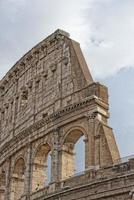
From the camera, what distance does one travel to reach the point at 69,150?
2486 cm

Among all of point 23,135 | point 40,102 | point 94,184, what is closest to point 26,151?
point 23,135

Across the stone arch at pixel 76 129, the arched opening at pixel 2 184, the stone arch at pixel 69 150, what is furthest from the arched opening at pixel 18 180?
the stone arch at pixel 76 129

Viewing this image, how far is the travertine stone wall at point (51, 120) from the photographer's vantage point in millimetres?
23562

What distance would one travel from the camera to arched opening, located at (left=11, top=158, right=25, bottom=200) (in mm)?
27969

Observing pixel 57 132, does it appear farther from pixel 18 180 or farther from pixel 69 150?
pixel 18 180

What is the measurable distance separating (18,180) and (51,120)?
469cm

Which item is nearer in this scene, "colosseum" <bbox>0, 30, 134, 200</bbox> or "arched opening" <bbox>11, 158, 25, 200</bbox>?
"colosseum" <bbox>0, 30, 134, 200</bbox>

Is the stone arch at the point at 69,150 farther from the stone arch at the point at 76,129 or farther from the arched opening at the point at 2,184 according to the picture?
the arched opening at the point at 2,184

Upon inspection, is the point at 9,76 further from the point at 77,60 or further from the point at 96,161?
the point at 96,161

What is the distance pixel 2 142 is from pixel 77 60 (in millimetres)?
8212

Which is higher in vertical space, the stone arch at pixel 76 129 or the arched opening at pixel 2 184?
the stone arch at pixel 76 129

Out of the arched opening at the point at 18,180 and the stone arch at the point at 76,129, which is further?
the arched opening at the point at 18,180

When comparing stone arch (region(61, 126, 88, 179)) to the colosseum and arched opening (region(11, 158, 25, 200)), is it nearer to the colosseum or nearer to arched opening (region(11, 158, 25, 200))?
the colosseum

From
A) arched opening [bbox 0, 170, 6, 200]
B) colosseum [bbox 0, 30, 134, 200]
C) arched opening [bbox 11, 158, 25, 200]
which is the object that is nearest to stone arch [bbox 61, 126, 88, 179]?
colosseum [bbox 0, 30, 134, 200]
